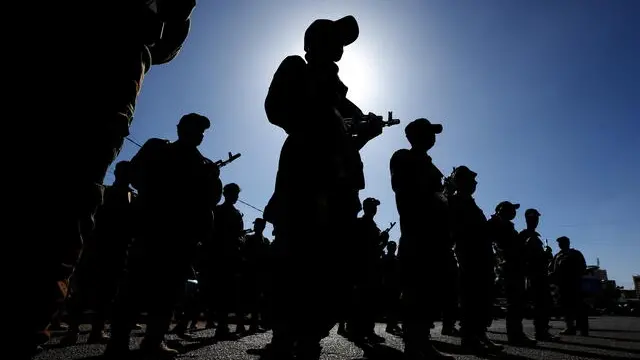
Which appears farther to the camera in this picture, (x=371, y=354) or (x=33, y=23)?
(x=371, y=354)

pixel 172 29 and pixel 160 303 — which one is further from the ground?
pixel 172 29

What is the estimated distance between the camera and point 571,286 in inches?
307

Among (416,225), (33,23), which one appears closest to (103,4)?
(33,23)

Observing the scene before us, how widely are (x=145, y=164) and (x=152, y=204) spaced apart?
41 centimetres

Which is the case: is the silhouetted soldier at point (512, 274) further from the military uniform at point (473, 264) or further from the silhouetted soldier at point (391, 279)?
the silhouetted soldier at point (391, 279)

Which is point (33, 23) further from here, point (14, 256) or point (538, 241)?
point (538, 241)

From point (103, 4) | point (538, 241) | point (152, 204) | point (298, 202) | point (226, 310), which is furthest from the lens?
point (538, 241)

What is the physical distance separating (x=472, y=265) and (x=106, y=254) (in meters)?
4.70

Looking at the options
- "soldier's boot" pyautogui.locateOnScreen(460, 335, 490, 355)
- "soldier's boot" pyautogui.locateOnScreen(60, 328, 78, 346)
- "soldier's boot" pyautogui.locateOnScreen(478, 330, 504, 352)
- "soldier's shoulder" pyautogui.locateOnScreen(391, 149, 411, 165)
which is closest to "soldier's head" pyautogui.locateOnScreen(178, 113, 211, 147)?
"soldier's shoulder" pyautogui.locateOnScreen(391, 149, 411, 165)

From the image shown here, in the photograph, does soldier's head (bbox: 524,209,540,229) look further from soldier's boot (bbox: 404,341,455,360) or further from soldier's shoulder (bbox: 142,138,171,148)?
soldier's shoulder (bbox: 142,138,171,148)

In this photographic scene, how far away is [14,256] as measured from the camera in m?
0.85

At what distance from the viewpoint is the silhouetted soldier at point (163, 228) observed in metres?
2.87

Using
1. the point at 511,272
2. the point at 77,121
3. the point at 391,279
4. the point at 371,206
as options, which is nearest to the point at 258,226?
the point at 371,206

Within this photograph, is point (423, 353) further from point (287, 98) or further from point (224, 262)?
point (224, 262)
